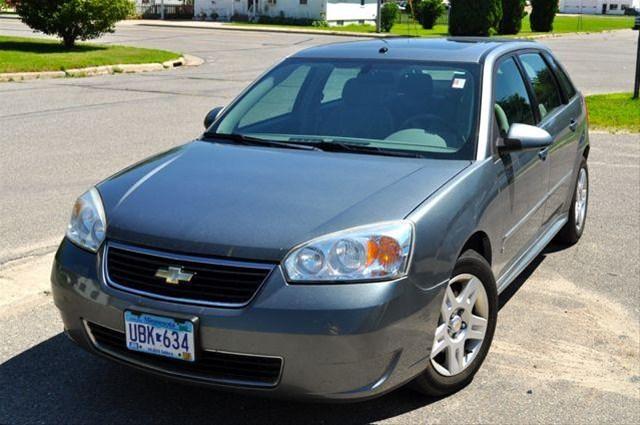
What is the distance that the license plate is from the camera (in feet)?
10.6

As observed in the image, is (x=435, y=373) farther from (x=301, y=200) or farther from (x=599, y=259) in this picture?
(x=599, y=259)

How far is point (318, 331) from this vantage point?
3104 millimetres

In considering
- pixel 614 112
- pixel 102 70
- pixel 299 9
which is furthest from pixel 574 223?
pixel 299 9

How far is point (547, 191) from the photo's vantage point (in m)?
5.24

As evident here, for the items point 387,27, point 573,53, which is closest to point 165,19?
point 387,27

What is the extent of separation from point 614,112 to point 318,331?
457 inches

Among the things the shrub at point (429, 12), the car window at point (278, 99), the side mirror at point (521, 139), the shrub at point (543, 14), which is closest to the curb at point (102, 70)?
the car window at point (278, 99)

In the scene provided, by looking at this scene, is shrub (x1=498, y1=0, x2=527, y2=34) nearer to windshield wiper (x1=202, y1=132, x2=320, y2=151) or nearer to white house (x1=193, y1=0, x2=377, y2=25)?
white house (x1=193, y1=0, x2=377, y2=25)

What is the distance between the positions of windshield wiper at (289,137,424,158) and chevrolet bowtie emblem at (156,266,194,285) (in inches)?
51.5

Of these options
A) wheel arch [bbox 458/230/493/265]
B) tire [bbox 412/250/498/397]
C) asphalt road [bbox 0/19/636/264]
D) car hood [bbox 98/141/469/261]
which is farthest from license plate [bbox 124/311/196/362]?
asphalt road [bbox 0/19/636/264]

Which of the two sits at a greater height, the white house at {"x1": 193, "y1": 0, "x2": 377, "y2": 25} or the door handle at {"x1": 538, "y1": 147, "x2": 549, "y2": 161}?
the white house at {"x1": 193, "y1": 0, "x2": 377, "y2": 25}

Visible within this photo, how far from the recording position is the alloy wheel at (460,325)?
3664 mm

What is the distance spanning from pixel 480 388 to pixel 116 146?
6.81 m

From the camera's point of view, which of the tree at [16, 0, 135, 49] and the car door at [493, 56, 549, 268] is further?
the tree at [16, 0, 135, 49]
